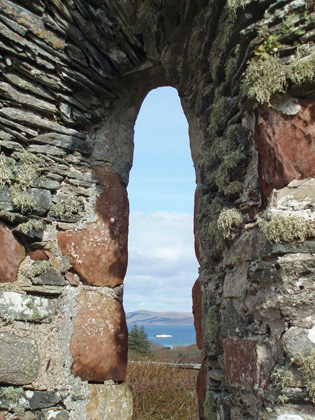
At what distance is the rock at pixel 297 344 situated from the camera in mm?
1365

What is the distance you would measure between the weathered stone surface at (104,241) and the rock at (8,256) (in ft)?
0.94

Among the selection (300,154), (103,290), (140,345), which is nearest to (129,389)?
(103,290)

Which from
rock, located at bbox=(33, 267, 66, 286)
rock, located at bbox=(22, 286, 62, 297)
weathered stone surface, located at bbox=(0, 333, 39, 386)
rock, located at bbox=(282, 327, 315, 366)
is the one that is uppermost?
rock, located at bbox=(33, 267, 66, 286)

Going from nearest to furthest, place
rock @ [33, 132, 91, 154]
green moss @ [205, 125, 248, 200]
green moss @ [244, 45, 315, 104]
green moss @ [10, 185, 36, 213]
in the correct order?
green moss @ [244, 45, 315, 104]
green moss @ [205, 125, 248, 200]
green moss @ [10, 185, 36, 213]
rock @ [33, 132, 91, 154]

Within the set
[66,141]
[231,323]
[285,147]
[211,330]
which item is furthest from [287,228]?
[66,141]

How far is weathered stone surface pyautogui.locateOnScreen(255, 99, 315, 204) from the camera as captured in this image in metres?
1.57

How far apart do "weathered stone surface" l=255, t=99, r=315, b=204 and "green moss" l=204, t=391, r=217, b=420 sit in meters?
1.04

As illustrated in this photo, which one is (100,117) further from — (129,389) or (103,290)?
(129,389)

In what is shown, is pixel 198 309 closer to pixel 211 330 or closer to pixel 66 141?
pixel 211 330

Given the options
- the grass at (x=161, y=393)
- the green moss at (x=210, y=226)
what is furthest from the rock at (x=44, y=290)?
the grass at (x=161, y=393)

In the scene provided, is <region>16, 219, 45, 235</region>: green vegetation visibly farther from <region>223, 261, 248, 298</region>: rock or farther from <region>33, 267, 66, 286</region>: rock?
<region>223, 261, 248, 298</region>: rock

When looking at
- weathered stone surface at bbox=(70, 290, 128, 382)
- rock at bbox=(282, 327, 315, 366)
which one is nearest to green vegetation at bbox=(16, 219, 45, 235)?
weathered stone surface at bbox=(70, 290, 128, 382)

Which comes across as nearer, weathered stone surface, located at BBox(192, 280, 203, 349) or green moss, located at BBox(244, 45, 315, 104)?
green moss, located at BBox(244, 45, 315, 104)

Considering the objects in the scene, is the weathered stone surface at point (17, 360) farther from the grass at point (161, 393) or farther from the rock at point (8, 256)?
the grass at point (161, 393)
